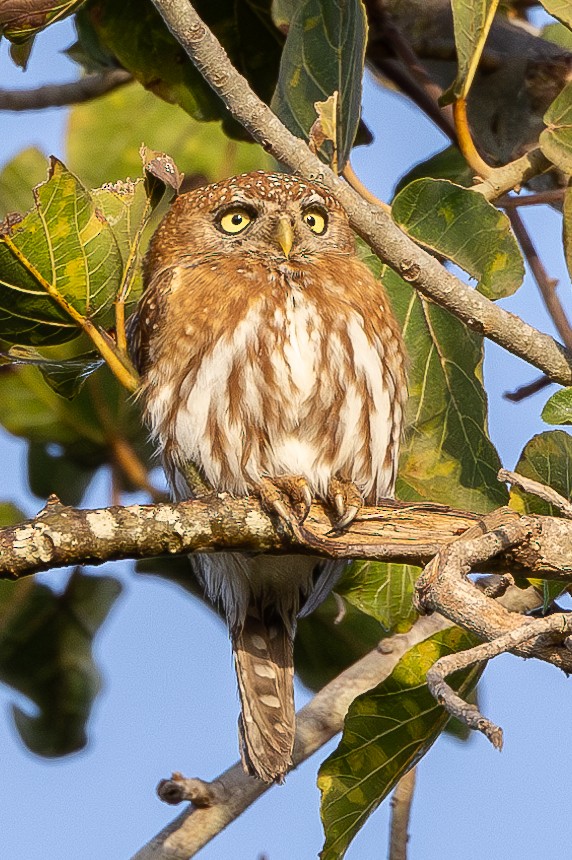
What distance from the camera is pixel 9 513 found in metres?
3.97

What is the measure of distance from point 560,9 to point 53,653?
255cm

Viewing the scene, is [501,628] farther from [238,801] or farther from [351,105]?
[351,105]

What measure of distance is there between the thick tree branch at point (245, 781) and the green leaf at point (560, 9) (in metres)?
1.73

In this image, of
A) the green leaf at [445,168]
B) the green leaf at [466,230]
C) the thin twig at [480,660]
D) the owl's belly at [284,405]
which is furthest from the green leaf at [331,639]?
the thin twig at [480,660]

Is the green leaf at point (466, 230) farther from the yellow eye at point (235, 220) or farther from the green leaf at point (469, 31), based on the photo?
the yellow eye at point (235, 220)

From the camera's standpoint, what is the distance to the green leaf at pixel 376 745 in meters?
3.06

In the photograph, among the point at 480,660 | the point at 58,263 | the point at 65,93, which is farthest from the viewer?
the point at 65,93

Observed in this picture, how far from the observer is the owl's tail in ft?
11.3

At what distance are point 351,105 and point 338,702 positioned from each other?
1707 mm

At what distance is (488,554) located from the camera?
2490 mm

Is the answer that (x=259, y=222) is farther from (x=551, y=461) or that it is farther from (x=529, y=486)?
(x=529, y=486)

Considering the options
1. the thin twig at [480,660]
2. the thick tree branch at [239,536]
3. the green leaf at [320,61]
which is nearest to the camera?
the thin twig at [480,660]

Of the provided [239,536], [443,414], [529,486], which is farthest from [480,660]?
[443,414]

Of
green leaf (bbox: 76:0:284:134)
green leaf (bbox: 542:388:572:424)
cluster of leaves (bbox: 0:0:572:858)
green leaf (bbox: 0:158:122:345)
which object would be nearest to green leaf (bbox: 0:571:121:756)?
cluster of leaves (bbox: 0:0:572:858)
